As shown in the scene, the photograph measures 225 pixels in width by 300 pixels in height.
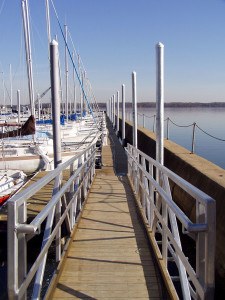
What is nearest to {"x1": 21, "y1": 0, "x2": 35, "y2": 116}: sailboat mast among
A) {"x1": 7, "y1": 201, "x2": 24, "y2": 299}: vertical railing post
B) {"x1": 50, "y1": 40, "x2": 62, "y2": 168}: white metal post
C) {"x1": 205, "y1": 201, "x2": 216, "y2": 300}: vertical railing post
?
{"x1": 50, "y1": 40, "x2": 62, "y2": 168}: white metal post

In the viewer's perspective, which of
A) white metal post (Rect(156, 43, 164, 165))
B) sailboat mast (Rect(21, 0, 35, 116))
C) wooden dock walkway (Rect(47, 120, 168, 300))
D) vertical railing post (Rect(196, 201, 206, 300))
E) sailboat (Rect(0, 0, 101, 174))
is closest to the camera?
vertical railing post (Rect(196, 201, 206, 300))

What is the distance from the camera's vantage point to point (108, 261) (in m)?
3.70

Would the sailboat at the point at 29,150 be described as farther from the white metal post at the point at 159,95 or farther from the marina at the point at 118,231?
the white metal post at the point at 159,95

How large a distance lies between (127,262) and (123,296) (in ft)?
2.40

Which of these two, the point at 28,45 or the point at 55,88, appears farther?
the point at 28,45

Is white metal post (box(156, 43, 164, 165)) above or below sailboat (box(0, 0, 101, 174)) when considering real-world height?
above

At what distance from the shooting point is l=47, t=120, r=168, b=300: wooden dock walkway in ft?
9.96

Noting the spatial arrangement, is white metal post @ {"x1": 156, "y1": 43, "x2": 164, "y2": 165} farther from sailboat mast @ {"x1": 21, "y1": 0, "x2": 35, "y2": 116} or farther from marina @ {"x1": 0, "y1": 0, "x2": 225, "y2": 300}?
sailboat mast @ {"x1": 21, "y1": 0, "x2": 35, "y2": 116}

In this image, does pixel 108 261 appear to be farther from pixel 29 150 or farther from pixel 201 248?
pixel 29 150

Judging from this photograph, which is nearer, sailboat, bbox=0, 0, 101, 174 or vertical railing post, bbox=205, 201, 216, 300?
vertical railing post, bbox=205, 201, 216, 300

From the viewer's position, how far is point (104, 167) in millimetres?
11750

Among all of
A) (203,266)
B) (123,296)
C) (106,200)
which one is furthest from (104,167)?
(203,266)

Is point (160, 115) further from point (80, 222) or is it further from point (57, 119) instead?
point (80, 222)

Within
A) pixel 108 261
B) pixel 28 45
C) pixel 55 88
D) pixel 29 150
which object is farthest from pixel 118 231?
pixel 28 45
